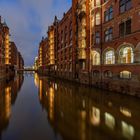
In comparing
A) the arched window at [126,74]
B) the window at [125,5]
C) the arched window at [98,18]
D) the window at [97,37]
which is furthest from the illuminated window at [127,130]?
the arched window at [98,18]

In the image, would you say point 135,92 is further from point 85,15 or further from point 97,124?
point 85,15

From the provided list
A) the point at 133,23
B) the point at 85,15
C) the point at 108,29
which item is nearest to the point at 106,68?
the point at 108,29

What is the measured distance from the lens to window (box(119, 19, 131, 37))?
21922 mm

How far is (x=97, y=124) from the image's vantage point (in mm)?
10336

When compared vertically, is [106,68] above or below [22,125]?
above

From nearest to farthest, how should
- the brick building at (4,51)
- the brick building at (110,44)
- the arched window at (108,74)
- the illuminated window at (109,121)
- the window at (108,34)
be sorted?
1. the illuminated window at (109,121)
2. the brick building at (110,44)
3. the arched window at (108,74)
4. the window at (108,34)
5. the brick building at (4,51)

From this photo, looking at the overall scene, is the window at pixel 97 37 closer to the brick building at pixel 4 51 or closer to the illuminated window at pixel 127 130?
the illuminated window at pixel 127 130

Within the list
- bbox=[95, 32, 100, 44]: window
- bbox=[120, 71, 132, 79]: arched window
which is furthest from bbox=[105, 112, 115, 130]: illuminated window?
bbox=[95, 32, 100, 44]: window

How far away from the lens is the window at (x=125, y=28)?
863 inches

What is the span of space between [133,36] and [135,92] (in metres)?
7.18

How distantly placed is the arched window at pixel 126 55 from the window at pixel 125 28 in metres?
2.17

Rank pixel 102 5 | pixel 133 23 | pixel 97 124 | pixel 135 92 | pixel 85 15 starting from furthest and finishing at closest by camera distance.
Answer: pixel 85 15
pixel 102 5
pixel 133 23
pixel 135 92
pixel 97 124

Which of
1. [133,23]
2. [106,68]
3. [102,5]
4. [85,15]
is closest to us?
[133,23]

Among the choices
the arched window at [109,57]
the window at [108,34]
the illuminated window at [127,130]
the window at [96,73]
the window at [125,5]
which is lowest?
the illuminated window at [127,130]
